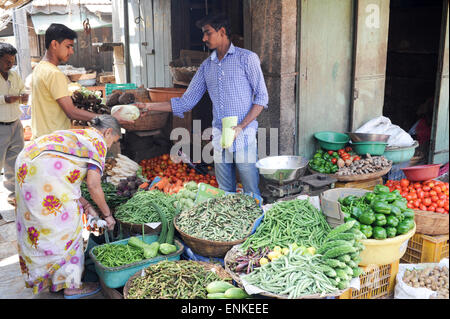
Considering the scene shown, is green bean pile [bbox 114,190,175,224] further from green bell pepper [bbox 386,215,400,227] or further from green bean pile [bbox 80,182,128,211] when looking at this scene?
green bell pepper [bbox 386,215,400,227]

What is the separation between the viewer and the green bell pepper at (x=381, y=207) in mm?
3510

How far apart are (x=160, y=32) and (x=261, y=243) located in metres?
5.99

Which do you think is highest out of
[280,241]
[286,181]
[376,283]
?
[286,181]

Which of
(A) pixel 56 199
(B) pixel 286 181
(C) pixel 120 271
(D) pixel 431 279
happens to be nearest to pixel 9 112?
(A) pixel 56 199

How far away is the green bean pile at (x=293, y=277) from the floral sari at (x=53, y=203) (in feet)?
5.16

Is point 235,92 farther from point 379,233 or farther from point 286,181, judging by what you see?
point 379,233

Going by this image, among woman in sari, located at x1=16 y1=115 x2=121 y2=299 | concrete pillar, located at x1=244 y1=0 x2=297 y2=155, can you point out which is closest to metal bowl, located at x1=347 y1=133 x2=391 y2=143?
concrete pillar, located at x1=244 y1=0 x2=297 y2=155

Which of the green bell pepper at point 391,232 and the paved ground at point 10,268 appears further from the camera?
the paved ground at point 10,268

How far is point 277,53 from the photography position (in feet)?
17.2

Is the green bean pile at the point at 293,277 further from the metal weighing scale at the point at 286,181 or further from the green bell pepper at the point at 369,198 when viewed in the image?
the metal weighing scale at the point at 286,181

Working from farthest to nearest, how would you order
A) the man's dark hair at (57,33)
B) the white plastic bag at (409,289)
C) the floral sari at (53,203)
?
the man's dark hair at (57,33) < the floral sari at (53,203) < the white plastic bag at (409,289)

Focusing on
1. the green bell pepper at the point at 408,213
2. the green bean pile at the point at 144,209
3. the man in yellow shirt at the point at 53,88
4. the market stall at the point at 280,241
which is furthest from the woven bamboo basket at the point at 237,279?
the man in yellow shirt at the point at 53,88

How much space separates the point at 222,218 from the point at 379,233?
133cm

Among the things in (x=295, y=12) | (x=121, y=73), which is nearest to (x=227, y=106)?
(x=295, y=12)
